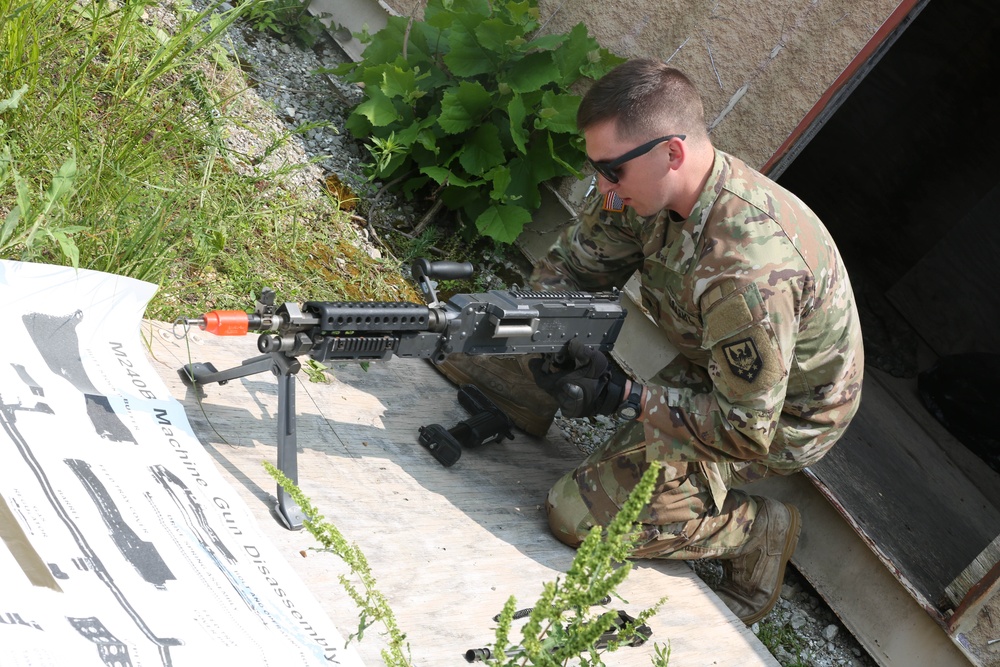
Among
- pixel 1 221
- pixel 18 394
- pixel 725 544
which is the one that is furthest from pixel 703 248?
pixel 1 221

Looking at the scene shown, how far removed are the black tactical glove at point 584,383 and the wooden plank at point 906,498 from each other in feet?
4.48

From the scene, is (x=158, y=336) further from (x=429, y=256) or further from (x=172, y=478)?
(x=429, y=256)

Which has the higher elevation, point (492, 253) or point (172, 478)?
point (492, 253)

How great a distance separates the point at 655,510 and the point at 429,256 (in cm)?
203

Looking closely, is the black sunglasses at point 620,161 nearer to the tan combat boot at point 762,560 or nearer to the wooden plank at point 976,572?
the tan combat boot at point 762,560

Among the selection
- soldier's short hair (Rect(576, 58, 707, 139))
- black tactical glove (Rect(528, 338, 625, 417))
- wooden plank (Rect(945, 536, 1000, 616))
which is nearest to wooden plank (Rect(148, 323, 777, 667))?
black tactical glove (Rect(528, 338, 625, 417))

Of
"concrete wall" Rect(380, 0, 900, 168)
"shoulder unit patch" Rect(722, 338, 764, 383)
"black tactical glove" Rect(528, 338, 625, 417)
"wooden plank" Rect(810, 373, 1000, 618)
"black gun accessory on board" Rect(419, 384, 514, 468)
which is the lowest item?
"black gun accessory on board" Rect(419, 384, 514, 468)

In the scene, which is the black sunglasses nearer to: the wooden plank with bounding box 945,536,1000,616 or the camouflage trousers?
the camouflage trousers

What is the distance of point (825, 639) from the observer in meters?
3.79

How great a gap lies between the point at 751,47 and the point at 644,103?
1.48 metres

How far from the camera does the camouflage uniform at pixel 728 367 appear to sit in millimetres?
2834

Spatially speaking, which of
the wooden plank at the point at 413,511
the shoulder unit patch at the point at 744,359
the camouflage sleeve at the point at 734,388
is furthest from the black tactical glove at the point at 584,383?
the wooden plank at the point at 413,511

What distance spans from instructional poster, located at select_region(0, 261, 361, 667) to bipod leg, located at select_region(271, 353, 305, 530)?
0.41 feet

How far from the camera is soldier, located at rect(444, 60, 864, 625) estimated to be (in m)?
2.84
